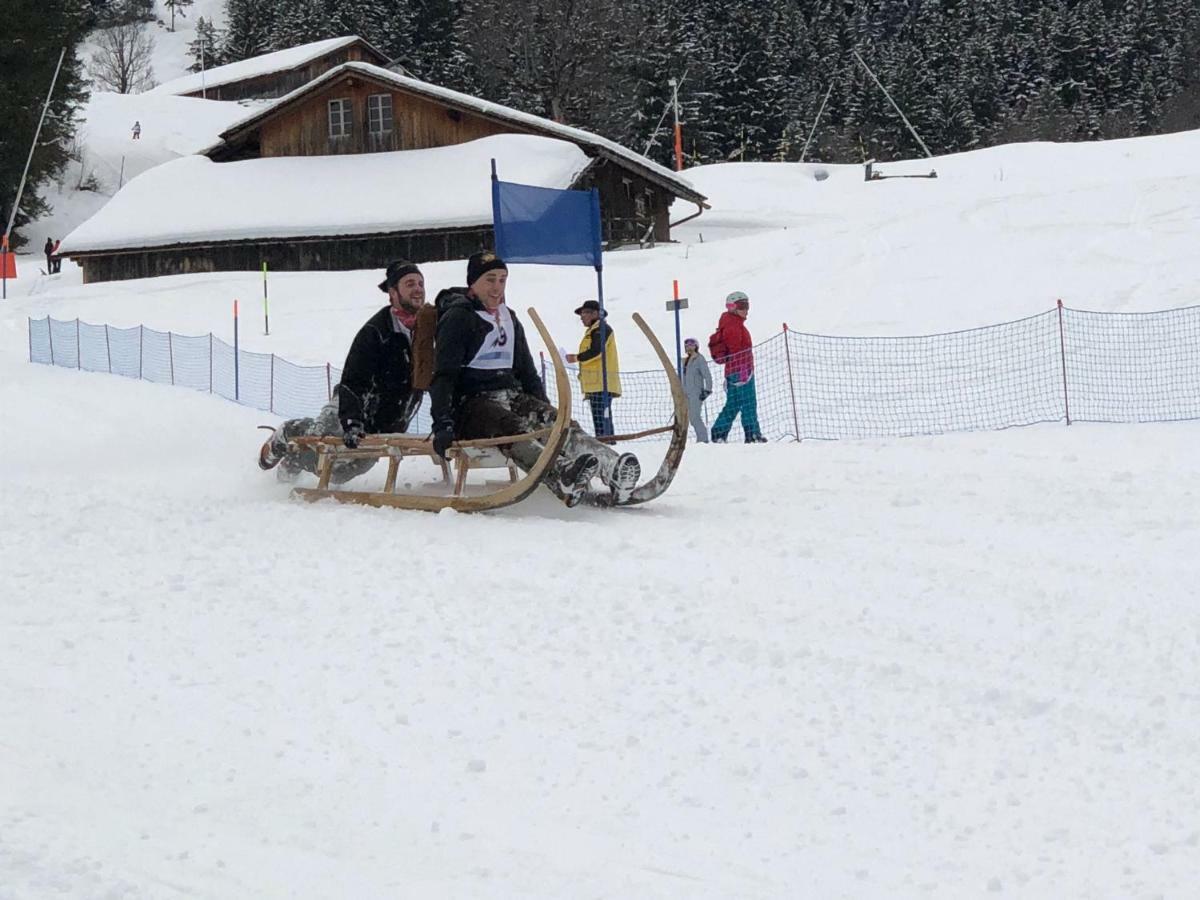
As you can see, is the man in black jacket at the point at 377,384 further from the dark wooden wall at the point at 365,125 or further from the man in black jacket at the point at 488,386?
the dark wooden wall at the point at 365,125

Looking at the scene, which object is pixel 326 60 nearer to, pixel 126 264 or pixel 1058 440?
pixel 126 264

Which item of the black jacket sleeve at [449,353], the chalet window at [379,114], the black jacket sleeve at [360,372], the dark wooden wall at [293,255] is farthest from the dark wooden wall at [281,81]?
the black jacket sleeve at [449,353]

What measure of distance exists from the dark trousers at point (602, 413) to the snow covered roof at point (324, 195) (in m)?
18.1

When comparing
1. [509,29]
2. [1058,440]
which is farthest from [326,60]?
[1058,440]

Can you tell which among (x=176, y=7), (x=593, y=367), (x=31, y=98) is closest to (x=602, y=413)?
(x=593, y=367)

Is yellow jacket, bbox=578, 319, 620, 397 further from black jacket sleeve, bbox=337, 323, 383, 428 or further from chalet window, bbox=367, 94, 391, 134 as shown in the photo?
chalet window, bbox=367, 94, 391, 134

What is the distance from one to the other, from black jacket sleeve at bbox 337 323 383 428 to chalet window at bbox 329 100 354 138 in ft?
90.6

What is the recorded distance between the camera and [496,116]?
111ft

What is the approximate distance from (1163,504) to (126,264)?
101ft

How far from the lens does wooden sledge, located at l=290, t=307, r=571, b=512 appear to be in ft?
25.0

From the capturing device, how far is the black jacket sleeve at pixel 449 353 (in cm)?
805

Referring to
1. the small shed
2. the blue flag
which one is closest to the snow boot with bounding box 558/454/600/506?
the blue flag

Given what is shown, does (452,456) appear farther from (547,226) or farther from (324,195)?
(324,195)

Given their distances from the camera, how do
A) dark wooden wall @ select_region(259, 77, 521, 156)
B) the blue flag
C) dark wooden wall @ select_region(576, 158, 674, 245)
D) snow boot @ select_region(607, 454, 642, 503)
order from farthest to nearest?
dark wooden wall @ select_region(259, 77, 521, 156), dark wooden wall @ select_region(576, 158, 674, 245), the blue flag, snow boot @ select_region(607, 454, 642, 503)
